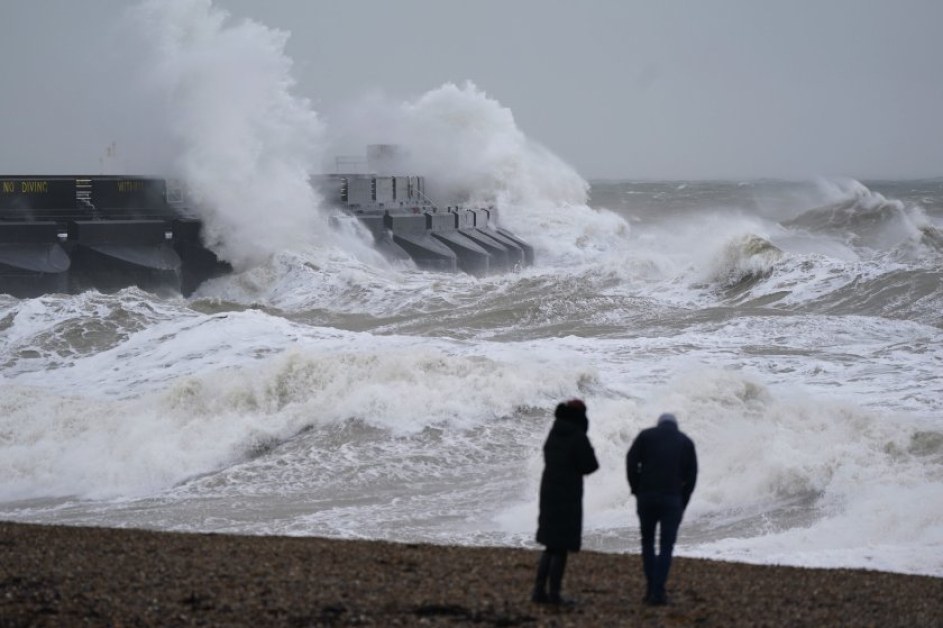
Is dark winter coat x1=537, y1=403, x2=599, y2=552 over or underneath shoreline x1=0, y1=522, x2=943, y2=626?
over

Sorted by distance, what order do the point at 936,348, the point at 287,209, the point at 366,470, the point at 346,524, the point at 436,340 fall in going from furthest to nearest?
the point at 287,209 < the point at 436,340 < the point at 936,348 < the point at 366,470 < the point at 346,524

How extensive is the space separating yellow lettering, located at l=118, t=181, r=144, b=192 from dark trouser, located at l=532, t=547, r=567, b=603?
2129 centimetres

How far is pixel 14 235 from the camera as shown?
Answer: 23141mm

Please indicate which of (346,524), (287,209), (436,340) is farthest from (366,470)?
(287,209)

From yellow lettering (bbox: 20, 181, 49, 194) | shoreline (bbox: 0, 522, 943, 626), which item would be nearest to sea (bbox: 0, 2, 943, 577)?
shoreline (bbox: 0, 522, 943, 626)

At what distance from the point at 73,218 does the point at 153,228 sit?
1.52m

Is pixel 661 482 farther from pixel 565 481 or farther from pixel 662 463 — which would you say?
pixel 565 481

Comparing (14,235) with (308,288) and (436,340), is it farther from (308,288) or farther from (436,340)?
(436,340)

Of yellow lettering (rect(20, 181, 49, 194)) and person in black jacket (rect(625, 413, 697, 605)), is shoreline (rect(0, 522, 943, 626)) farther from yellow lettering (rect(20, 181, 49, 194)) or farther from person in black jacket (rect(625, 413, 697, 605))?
yellow lettering (rect(20, 181, 49, 194))

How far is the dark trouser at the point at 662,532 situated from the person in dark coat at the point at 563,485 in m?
0.36

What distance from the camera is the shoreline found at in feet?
17.7

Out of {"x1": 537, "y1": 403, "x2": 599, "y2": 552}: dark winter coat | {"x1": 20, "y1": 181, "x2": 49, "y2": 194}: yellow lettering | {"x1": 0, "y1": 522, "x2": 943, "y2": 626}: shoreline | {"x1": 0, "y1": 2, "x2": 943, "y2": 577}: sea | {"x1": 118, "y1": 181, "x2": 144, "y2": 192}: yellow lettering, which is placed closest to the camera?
{"x1": 0, "y1": 522, "x2": 943, "y2": 626}: shoreline

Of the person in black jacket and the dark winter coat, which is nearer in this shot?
the dark winter coat

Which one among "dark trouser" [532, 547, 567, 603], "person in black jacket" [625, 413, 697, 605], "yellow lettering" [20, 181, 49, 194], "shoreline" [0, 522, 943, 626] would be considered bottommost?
"shoreline" [0, 522, 943, 626]
